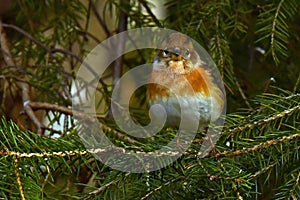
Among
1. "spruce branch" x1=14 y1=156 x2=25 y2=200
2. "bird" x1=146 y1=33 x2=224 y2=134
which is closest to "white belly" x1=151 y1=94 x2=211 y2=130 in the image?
"bird" x1=146 y1=33 x2=224 y2=134

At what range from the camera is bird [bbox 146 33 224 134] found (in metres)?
1.62

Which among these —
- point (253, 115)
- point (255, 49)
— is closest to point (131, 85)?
point (255, 49)

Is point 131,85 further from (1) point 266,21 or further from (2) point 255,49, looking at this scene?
(1) point 266,21

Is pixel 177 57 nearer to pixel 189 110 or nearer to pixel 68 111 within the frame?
pixel 189 110

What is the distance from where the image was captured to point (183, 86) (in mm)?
1689

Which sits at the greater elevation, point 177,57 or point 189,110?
point 177,57

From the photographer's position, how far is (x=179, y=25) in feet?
5.51

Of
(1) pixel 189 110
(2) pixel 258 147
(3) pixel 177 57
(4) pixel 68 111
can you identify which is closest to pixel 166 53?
(3) pixel 177 57

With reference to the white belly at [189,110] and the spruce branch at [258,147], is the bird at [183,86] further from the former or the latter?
the spruce branch at [258,147]

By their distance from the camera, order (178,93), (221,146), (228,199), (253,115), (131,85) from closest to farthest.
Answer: (228,199) → (221,146) → (253,115) → (178,93) → (131,85)

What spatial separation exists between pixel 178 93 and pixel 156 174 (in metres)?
0.61

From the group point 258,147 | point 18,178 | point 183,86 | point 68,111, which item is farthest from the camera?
point 183,86

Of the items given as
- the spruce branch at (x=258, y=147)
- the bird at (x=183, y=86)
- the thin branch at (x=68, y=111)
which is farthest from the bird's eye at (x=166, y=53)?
the spruce branch at (x=258, y=147)

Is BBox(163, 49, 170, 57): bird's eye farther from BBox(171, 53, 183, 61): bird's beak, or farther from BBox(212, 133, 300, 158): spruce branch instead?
BBox(212, 133, 300, 158): spruce branch
